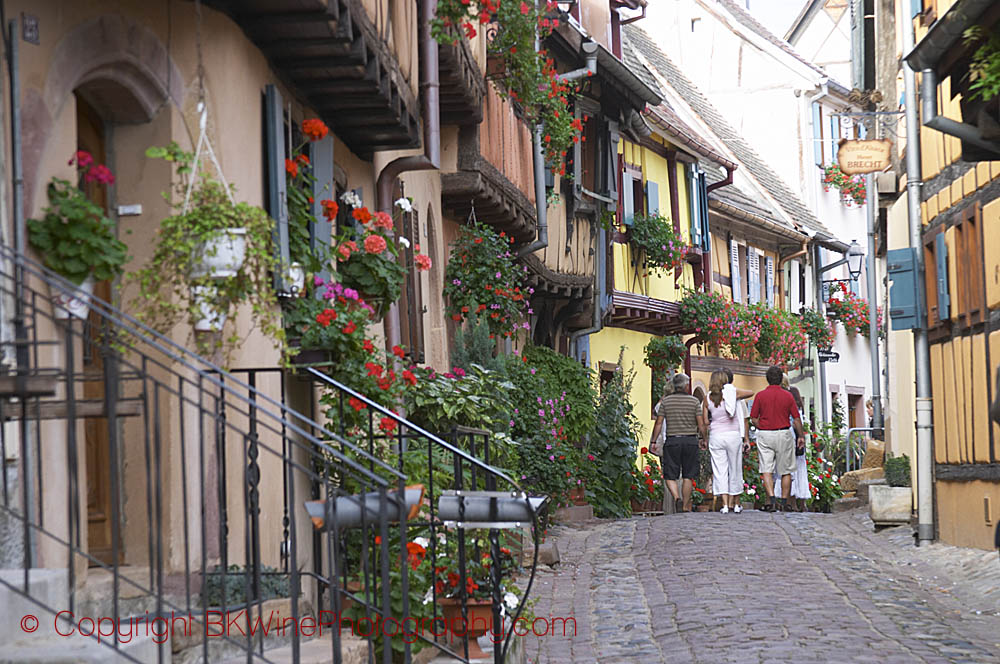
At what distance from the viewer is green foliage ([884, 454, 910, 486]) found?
1566 cm

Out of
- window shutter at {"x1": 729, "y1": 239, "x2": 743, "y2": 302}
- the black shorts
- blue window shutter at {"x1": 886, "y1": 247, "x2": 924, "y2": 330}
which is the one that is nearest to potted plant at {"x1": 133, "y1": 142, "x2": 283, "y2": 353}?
blue window shutter at {"x1": 886, "y1": 247, "x2": 924, "y2": 330}

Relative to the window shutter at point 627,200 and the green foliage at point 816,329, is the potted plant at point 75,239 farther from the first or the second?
the green foliage at point 816,329

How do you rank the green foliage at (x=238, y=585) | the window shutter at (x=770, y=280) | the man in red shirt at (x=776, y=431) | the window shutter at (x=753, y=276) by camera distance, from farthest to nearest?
1. the window shutter at (x=770, y=280)
2. the window shutter at (x=753, y=276)
3. the man in red shirt at (x=776, y=431)
4. the green foliage at (x=238, y=585)

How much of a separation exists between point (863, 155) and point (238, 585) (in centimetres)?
1147

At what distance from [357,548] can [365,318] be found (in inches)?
56.7

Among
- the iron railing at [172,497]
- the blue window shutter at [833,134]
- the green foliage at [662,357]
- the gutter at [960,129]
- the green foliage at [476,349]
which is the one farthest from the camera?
the blue window shutter at [833,134]

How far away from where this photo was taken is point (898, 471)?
15688 mm

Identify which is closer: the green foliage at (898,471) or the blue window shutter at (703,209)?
the green foliage at (898,471)

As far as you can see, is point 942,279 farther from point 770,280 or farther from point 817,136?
point 817,136

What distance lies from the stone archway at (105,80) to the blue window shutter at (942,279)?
8551mm

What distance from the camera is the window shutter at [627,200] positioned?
913 inches

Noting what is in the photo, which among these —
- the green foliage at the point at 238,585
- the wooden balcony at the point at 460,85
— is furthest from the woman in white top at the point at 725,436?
the green foliage at the point at 238,585

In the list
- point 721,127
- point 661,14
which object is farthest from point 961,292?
point 661,14

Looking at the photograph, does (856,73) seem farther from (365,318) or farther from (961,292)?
(365,318)
